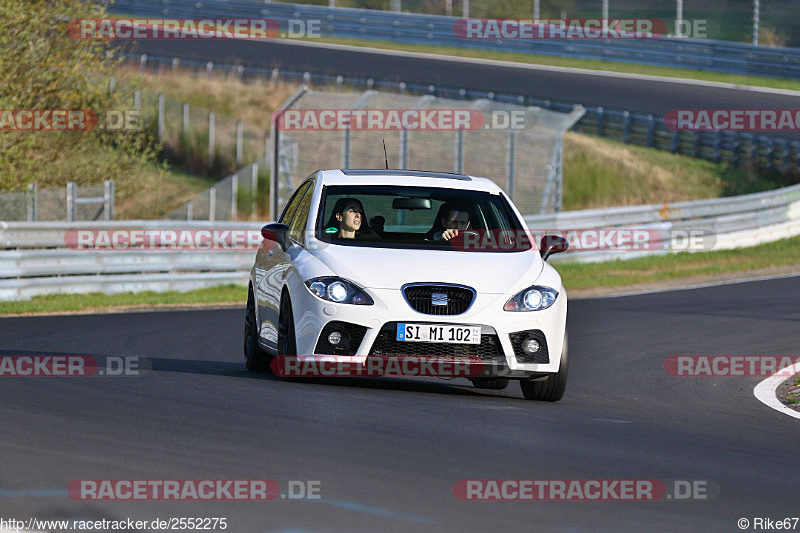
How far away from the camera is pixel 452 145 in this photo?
27703 millimetres

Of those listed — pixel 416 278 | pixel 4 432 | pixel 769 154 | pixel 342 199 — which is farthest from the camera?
pixel 769 154

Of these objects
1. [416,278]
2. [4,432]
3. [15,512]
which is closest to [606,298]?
[416,278]

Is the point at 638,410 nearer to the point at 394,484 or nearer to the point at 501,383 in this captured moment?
the point at 501,383

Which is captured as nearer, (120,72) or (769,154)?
(769,154)

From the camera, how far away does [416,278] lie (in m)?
9.60

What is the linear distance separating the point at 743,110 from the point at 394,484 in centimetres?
3147

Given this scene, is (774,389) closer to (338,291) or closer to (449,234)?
(449,234)

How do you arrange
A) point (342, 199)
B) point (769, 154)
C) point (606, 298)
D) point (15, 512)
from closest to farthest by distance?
point (15, 512), point (342, 199), point (606, 298), point (769, 154)

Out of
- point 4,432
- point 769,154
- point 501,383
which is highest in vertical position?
point 4,432

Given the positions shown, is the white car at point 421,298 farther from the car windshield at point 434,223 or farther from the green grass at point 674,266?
the green grass at point 674,266

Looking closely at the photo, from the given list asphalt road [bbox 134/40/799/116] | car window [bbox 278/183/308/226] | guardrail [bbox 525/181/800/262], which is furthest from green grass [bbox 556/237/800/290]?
car window [bbox 278/183/308/226]

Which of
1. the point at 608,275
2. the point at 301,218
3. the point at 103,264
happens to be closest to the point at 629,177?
the point at 608,275

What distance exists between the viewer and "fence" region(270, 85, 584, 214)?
2647cm

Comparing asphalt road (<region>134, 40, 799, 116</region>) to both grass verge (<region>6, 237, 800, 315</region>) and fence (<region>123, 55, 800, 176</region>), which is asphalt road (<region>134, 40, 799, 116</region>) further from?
grass verge (<region>6, 237, 800, 315</region>)
